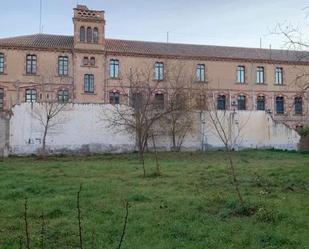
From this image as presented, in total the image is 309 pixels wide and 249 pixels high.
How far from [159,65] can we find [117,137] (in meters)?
14.7

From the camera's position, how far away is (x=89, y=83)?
45688 millimetres

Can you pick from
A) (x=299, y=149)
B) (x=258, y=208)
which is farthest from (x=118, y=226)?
(x=299, y=149)

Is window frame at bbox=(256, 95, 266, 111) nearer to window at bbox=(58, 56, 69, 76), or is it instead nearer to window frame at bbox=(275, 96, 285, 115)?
window frame at bbox=(275, 96, 285, 115)

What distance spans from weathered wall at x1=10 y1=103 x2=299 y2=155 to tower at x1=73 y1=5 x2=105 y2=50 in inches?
465

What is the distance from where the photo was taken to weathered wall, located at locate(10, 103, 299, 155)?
34.0m

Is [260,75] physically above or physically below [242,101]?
above

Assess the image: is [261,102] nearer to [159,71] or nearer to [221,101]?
[221,101]

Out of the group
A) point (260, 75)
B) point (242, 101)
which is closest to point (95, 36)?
point (242, 101)

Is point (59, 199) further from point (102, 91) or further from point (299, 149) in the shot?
point (102, 91)

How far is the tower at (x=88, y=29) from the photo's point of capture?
45188mm

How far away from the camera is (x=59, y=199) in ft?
39.1

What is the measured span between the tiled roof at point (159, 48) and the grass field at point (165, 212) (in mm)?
30650

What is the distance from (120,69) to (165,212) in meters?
37.6

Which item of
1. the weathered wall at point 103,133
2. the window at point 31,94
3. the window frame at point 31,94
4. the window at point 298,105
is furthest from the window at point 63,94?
the window at point 298,105
